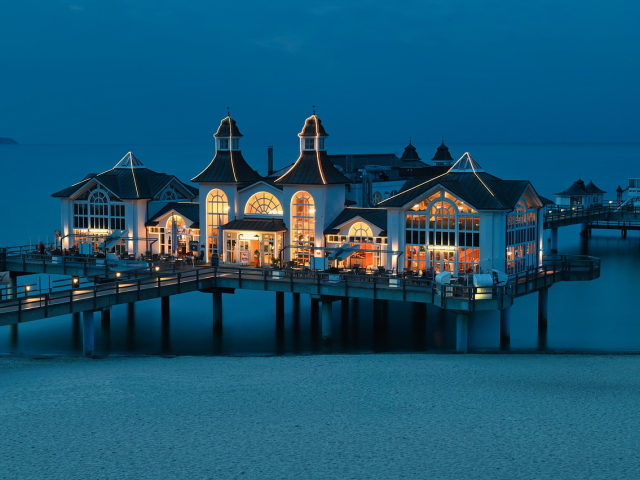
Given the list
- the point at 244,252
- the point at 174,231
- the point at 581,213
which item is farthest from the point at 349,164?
the point at 581,213

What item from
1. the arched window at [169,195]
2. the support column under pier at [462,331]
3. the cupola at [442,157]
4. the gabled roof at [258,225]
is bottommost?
the support column under pier at [462,331]

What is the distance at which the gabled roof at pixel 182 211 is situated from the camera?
46.7 metres

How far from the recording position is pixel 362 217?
42.0 meters

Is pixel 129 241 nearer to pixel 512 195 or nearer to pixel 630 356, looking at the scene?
pixel 512 195

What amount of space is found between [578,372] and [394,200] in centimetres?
1296

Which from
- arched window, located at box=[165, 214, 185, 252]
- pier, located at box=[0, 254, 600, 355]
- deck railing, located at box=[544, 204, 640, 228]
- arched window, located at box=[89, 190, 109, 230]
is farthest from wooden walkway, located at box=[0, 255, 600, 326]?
deck railing, located at box=[544, 204, 640, 228]

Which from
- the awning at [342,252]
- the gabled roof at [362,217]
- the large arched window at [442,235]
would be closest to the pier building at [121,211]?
the gabled roof at [362,217]

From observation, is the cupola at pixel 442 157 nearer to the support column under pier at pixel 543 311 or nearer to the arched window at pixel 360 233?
the arched window at pixel 360 233

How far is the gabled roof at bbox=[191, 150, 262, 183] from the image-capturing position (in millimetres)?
45312

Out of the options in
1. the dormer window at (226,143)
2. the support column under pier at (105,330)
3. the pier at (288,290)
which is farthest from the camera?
the dormer window at (226,143)

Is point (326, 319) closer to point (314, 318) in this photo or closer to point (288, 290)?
point (288, 290)

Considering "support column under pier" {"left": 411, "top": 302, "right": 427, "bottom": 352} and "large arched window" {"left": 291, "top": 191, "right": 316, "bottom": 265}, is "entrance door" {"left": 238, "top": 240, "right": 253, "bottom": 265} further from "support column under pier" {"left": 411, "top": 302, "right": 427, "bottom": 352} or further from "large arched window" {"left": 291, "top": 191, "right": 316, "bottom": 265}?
"support column under pier" {"left": 411, "top": 302, "right": 427, "bottom": 352}

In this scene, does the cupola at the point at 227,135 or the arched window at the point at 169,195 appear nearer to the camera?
the cupola at the point at 227,135

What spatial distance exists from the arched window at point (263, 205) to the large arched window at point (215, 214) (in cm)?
104
